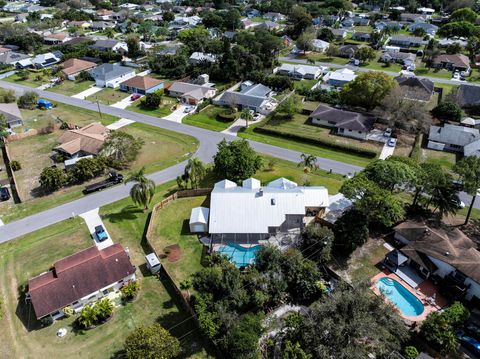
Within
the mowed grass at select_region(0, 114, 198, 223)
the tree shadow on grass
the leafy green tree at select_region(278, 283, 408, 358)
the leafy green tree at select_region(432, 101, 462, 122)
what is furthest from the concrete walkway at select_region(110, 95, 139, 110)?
the leafy green tree at select_region(432, 101, 462, 122)

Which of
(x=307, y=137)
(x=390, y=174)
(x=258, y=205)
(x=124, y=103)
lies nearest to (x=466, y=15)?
(x=307, y=137)

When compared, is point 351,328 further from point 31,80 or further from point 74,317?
point 31,80

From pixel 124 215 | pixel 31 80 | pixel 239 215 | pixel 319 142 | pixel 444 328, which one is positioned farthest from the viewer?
pixel 31 80

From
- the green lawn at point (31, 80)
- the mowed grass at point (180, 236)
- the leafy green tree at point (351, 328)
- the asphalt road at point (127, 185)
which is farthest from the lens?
the green lawn at point (31, 80)

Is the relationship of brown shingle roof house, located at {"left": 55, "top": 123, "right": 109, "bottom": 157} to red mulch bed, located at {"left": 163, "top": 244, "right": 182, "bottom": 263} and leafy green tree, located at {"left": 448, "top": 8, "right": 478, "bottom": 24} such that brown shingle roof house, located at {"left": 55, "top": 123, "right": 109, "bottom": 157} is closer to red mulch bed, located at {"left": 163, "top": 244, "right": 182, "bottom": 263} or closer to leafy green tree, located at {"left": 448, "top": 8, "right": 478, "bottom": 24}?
red mulch bed, located at {"left": 163, "top": 244, "right": 182, "bottom": 263}

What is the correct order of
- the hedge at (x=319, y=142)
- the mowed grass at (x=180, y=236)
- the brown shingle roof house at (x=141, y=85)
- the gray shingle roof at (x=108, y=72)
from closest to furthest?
1. the mowed grass at (x=180, y=236)
2. the hedge at (x=319, y=142)
3. the brown shingle roof house at (x=141, y=85)
4. the gray shingle roof at (x=108, y=72)

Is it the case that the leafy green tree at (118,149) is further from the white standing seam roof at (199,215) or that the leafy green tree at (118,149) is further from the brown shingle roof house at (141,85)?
the brown shingle roof house at (141,85)

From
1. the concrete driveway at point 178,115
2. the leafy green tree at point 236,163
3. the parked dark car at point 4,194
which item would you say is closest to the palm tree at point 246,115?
the concrete driveway at point 178,115
